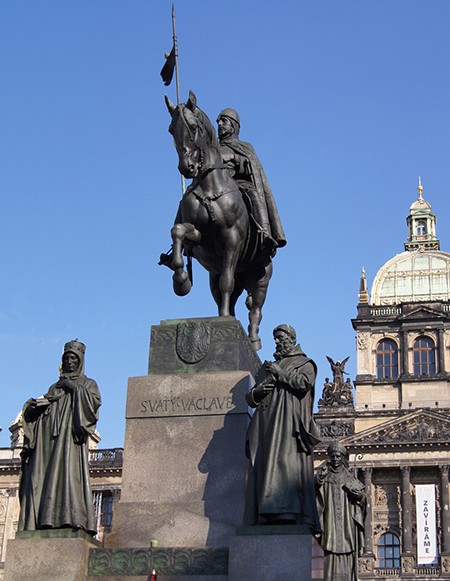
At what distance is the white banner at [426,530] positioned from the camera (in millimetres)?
55250

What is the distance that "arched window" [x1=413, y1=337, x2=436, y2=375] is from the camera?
64438mm

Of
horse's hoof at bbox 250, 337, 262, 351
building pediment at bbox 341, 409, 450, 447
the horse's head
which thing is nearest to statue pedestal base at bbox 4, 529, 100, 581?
horse's hoof at bbox 250, 337, 262, 351

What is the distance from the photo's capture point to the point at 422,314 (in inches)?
2564

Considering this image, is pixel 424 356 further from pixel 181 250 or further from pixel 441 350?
pixel 181 250

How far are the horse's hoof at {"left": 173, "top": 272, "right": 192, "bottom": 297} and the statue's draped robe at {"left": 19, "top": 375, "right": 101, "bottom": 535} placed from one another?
1.66 metres

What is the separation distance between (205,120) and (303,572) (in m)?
4.60

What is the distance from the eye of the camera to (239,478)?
27.0ft

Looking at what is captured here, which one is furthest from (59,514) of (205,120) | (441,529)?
(441,529)

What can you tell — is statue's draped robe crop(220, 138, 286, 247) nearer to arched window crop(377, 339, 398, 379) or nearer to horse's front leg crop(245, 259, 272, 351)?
horse's front leg crop(245, 259, 272, 351)

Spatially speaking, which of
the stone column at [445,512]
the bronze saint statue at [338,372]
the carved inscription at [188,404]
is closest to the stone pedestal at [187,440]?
the carved inscription at [188,404]

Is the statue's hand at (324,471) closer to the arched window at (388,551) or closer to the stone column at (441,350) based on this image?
the arched window at (388,551)

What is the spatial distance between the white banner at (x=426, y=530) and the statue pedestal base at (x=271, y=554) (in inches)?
2010

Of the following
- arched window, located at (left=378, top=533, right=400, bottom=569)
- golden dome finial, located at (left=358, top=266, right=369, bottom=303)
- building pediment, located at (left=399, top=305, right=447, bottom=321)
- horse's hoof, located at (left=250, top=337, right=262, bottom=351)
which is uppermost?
golden dome finial, located at (left=358, top=266, right=369, bottom=303)

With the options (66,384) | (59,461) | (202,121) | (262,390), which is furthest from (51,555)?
(202,121)
